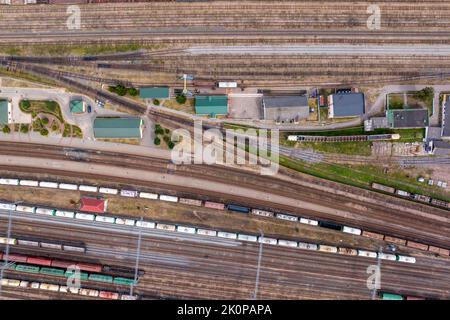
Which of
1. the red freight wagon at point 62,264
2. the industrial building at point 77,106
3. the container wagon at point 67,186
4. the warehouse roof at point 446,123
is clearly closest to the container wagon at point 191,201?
the container wagon at point 67,186

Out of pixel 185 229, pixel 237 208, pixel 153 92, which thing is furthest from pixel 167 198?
pixel 153 92

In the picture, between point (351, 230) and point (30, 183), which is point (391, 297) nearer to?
point (351, 230)

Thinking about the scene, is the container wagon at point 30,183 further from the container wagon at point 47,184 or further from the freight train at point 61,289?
the freight train at point 61,289

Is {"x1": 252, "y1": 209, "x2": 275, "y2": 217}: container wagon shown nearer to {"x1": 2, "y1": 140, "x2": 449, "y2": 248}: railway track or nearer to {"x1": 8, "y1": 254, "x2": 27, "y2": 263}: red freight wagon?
{"x1": 2, "y1": 140, "x2": 449, "y2": 248}: railway track

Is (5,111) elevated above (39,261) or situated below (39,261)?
above

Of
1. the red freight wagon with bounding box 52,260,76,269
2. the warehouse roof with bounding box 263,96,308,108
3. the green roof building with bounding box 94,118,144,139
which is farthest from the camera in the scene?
the red freight wagon with bounding box 52,260,76,269

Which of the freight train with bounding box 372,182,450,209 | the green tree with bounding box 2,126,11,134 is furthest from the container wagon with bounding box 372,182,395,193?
the green tree with bounding box 2,126,11,134
